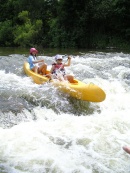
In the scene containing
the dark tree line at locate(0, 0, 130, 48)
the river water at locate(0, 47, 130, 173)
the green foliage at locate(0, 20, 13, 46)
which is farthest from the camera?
the green foliage at locate(0, 20, 13, 46)

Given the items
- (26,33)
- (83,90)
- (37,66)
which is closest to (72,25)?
(26,33)

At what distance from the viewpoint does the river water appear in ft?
13.4

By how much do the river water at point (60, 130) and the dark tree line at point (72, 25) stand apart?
1396 cm

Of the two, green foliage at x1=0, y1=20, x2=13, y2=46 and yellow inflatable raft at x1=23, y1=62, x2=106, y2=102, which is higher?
yellow inflatable raft at x1=23, y1=62, x2=106, y2=102

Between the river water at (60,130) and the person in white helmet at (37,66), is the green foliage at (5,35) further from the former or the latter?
the river water at (60,130)

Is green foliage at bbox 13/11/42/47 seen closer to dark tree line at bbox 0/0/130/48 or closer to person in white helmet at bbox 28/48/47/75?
dark tree line at bbox 0/0/130/48

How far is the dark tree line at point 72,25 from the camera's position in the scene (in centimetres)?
2136

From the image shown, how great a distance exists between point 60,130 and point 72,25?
1881 centimetres

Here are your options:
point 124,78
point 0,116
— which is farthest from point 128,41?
point 0,116

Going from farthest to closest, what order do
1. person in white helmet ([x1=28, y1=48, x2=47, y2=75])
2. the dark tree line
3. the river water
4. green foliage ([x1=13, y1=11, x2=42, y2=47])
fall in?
green foliage ([x1=13, y1=11, x2=42, y2=47]) < the dark tree line < person in white helmet ([x1=28, y1=48, x2=47, y2=75]) < the river water

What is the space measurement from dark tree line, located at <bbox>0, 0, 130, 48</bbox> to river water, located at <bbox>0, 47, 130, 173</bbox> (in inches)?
550

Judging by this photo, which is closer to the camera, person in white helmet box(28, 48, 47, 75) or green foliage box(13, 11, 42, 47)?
person in white helmet box(28, 48, 47, 75)

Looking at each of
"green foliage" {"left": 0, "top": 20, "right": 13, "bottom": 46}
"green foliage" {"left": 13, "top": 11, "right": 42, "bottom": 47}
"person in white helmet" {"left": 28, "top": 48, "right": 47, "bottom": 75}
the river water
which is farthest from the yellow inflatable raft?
"green foliage" {"left": 0, "top": 20, "right": 13, "bottom": 46}

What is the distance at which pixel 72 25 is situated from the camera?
75.9ft
